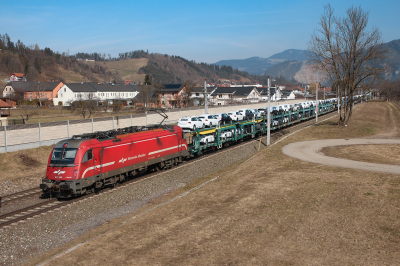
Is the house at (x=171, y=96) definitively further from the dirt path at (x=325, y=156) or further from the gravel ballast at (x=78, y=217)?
the gravel ballast at (x=78, y=217)

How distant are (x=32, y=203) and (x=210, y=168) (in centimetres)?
1234

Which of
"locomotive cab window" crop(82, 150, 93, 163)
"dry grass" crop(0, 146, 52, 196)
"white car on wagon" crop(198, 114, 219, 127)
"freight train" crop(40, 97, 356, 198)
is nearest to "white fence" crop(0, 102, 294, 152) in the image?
"dry grass" crop(0, 146, 52, 196)

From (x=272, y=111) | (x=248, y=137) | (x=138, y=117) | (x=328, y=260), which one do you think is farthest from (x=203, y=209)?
(x=272, y=111)

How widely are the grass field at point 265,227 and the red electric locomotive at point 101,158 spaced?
3.41 metres

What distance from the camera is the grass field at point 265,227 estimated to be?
9.05m

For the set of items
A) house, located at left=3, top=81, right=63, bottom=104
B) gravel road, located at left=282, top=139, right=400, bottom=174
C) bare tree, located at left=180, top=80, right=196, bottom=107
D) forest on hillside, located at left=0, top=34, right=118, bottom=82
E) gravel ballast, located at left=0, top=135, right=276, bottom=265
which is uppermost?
forest on hillside, located at left=0, top=34, right=118, bottom=82

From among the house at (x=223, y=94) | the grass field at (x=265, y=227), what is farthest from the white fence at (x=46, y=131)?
the house at (x=223, y=94)

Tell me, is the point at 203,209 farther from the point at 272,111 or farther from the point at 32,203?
the point at 272,111

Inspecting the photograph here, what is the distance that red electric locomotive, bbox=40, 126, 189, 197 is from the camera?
613 inches

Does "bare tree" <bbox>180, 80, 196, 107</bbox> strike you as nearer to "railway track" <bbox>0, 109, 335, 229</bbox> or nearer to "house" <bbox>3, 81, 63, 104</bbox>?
"house" <bbox>3, 81, 63, 104</bbox>

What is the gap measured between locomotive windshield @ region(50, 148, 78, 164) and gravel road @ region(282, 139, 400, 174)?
15300 mm

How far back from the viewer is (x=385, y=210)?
1187 centimetres

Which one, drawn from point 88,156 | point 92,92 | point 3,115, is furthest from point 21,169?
Answer: point 92,92

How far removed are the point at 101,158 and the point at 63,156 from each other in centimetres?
191
